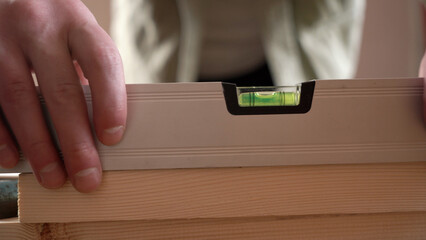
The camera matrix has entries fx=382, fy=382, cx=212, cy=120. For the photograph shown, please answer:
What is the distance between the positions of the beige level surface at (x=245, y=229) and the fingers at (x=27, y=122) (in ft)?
0.24

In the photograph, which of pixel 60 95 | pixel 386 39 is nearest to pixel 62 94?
pixel 60 95

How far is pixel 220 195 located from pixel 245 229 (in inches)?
2.3

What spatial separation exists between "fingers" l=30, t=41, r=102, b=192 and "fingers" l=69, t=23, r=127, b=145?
2 cm

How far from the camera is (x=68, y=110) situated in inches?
17.1

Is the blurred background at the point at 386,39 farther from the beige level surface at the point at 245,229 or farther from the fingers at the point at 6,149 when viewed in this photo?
the fingers at the point at 6,149

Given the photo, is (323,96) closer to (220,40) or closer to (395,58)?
(220,40)

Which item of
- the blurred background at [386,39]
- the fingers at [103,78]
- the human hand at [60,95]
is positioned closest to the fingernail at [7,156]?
the human hand at [60,95]

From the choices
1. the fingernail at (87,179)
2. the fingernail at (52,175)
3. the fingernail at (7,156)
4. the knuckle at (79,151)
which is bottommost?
the fingernail at (7,156)

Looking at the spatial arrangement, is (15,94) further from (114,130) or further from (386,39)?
(386,39)

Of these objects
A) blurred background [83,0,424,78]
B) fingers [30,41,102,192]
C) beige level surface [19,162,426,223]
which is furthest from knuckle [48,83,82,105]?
blurred background [83,0,424,78]

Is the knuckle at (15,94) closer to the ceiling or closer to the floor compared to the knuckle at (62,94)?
closer to the floor

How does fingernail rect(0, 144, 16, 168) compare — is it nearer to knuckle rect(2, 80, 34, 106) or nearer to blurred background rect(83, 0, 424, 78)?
knuckle rect(2, 80, 34, 106)

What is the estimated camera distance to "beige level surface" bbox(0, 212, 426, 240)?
478 mm

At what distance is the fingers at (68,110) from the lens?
1.42ft
